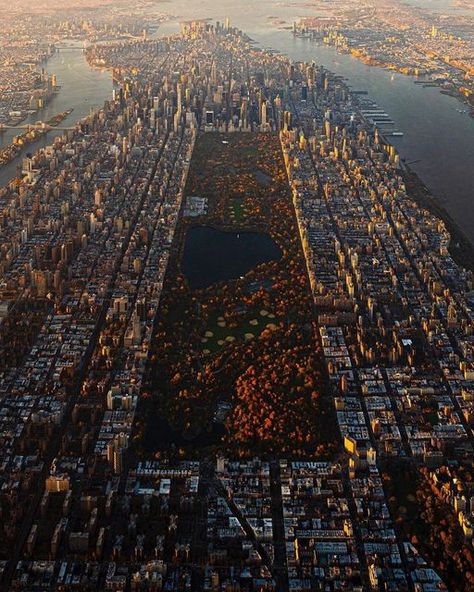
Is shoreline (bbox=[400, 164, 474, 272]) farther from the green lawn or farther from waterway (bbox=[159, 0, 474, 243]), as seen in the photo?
the green lawn

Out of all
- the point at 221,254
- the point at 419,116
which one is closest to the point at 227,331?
the point at 221,254

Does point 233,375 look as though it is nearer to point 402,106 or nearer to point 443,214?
point 443,214

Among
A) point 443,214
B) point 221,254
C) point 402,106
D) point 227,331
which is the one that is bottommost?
point 402,106

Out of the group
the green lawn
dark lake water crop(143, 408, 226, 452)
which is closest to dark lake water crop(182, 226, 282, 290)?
the green lawn

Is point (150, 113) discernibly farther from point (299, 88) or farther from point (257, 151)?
point (299, 88)

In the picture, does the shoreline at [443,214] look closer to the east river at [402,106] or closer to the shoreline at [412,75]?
the east river at [402,106]

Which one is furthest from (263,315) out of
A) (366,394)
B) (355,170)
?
(355,170)
